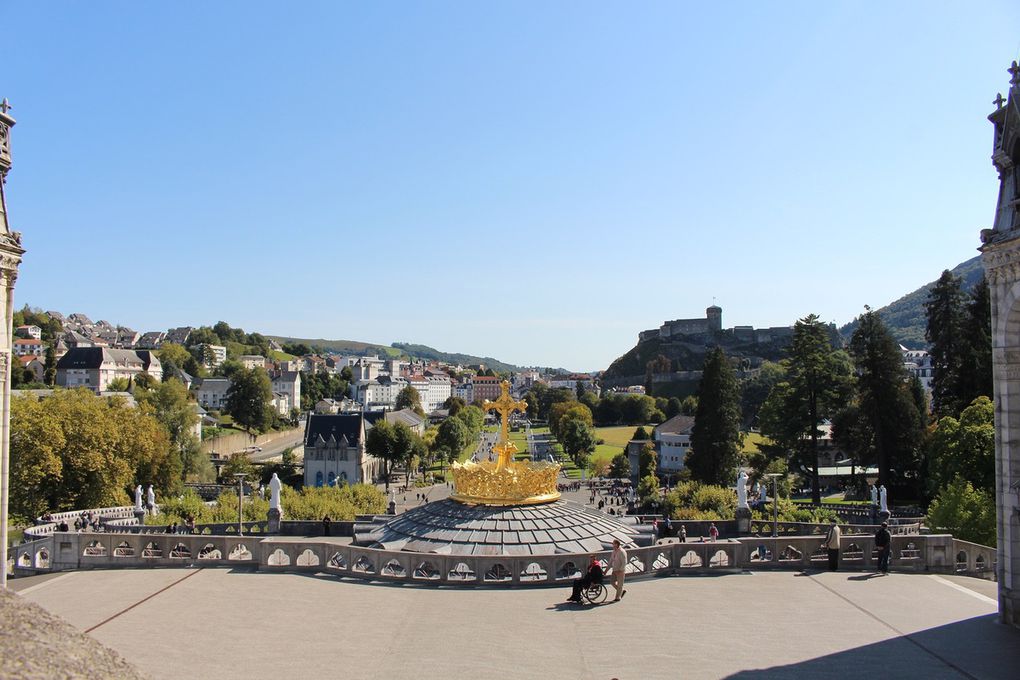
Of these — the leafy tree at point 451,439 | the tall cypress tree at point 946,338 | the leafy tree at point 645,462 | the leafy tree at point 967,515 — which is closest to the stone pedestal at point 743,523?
the leafy tree at point 967,515

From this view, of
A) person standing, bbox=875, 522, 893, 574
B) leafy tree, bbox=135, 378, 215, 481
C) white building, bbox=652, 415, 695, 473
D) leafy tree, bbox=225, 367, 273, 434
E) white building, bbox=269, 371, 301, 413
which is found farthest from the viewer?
white building, bbox=269, 371, 301, 413

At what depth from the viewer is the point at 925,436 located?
49.3m

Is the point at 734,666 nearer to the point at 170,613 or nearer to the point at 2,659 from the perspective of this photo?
the point at 2,659

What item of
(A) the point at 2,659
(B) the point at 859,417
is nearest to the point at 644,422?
(B) the point at 859,417

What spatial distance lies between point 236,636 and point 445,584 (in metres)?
5.08

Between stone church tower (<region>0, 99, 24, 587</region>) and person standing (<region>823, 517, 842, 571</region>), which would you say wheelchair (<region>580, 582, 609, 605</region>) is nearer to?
person standing (<region>823, 517, 842, 571</region>)

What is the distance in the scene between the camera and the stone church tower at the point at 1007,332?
1304 cm

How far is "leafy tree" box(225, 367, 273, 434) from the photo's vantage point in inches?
4892

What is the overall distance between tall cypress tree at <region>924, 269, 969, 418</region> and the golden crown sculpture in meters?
36.9

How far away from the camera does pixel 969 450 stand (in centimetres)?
3481

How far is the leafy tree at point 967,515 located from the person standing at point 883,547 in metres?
10.1

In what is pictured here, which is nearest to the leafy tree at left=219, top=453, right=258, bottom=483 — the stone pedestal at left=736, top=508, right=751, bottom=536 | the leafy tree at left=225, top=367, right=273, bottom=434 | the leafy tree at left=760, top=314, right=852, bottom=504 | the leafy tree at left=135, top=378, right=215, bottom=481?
the leafy tree at left=135, top=378, right=215, bottom=481

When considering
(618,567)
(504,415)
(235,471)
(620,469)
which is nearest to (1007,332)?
(618,567)

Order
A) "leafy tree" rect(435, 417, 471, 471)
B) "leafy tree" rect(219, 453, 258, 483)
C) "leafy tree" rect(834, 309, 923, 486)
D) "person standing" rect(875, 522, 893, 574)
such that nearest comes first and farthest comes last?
"person standing" rect(875, 522, 893, 574), "leafy tree" rect(834, 309, 923, 486), "leafy tree" rect(219, 453, 258, 483), "leafy tree" rect(435, 417, 471, 471)
